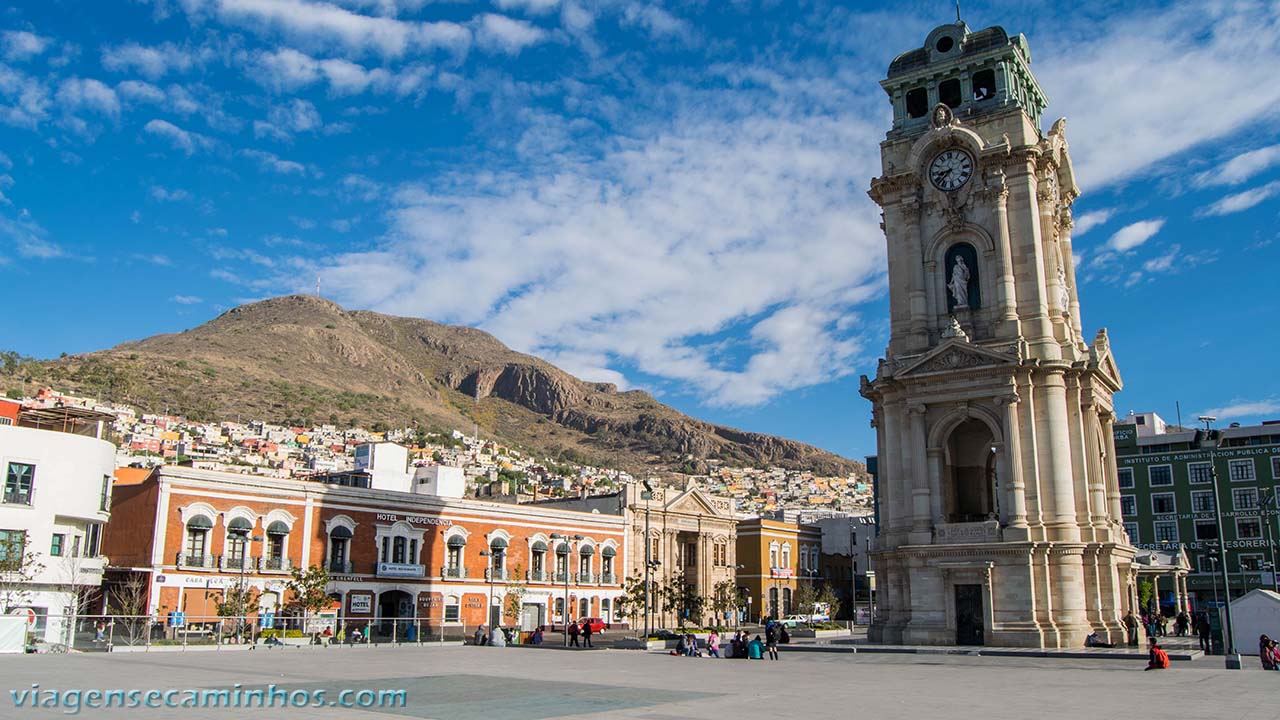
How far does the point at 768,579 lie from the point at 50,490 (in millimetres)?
62594

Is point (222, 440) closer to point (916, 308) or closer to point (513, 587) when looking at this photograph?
point (513, 587)

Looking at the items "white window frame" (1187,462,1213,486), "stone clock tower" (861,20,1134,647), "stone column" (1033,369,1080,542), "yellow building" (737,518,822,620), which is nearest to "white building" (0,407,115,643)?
"stone clock tower" (861,20,1134,647)

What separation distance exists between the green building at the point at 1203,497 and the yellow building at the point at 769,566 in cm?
2969

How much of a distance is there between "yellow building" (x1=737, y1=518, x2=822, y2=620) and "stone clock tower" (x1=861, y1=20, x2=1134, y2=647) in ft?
150

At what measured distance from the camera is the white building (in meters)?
43.5

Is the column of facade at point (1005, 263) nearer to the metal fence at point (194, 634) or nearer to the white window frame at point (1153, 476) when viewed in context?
the metal fence at point (194, 634)

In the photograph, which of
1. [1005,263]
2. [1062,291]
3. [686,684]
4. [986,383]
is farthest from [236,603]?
[1062,291]

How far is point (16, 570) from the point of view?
4200cm

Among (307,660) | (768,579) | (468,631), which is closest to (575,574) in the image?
(468,631)

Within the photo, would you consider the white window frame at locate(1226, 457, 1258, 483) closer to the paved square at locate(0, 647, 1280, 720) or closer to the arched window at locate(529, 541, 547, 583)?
the arched window at locate(529, 541, 547, 583)

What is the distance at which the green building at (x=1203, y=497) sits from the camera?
3088 inches

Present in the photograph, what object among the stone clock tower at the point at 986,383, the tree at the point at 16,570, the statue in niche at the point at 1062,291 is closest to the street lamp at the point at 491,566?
the tree at the point at 16,570

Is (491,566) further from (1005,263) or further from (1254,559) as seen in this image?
(1254,559)

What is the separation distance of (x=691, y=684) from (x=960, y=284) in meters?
28.2
